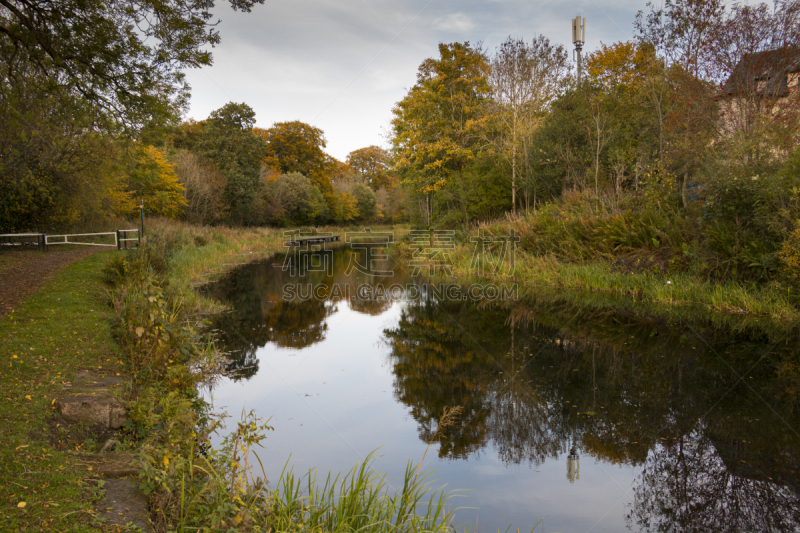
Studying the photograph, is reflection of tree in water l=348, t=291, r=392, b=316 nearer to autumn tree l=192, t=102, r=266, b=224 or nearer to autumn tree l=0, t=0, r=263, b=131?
autumn tree l=0, t=0, r=263, b=131

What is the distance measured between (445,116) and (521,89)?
16.8 ft

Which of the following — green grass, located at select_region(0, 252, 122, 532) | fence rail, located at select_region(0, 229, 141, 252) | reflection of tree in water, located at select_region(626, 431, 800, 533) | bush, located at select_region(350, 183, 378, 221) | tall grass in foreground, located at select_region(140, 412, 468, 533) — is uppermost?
bush, located at select_region(350, 183, 378, 221)

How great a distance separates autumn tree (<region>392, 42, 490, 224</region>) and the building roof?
11.5 m

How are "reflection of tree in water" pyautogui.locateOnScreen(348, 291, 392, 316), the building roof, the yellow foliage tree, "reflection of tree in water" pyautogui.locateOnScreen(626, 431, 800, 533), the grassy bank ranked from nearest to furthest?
"reflection of tree in water" pyautogui.locateOnScreen(626, 431, 800, 533), the grassy bank, the building roof, "reflection of tree in water" pyautogui.locateOnScreen(348, 291, 392, 316), the yellow foliage tree

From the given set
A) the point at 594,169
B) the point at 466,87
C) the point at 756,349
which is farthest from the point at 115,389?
the point at 466,87

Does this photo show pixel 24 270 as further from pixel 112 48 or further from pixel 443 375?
pixel 443 375

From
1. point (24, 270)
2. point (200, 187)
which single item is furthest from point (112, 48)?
point (200, 187)

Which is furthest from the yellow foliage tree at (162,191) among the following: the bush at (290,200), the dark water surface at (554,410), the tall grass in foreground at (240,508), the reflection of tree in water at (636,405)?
the tall grass in foreground at (240,508)

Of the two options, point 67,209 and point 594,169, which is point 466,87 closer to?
point 594,169

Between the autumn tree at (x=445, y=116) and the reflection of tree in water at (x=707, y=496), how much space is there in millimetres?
19247

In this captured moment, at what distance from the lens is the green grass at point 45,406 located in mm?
2750

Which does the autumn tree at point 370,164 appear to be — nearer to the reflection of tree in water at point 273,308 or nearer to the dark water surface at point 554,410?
the reflection of tree in water at point 273,308

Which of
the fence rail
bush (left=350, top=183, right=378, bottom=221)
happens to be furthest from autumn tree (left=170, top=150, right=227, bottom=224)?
bush (left=350, top=183, right=378, bottom=221)

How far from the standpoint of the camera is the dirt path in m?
8.18
